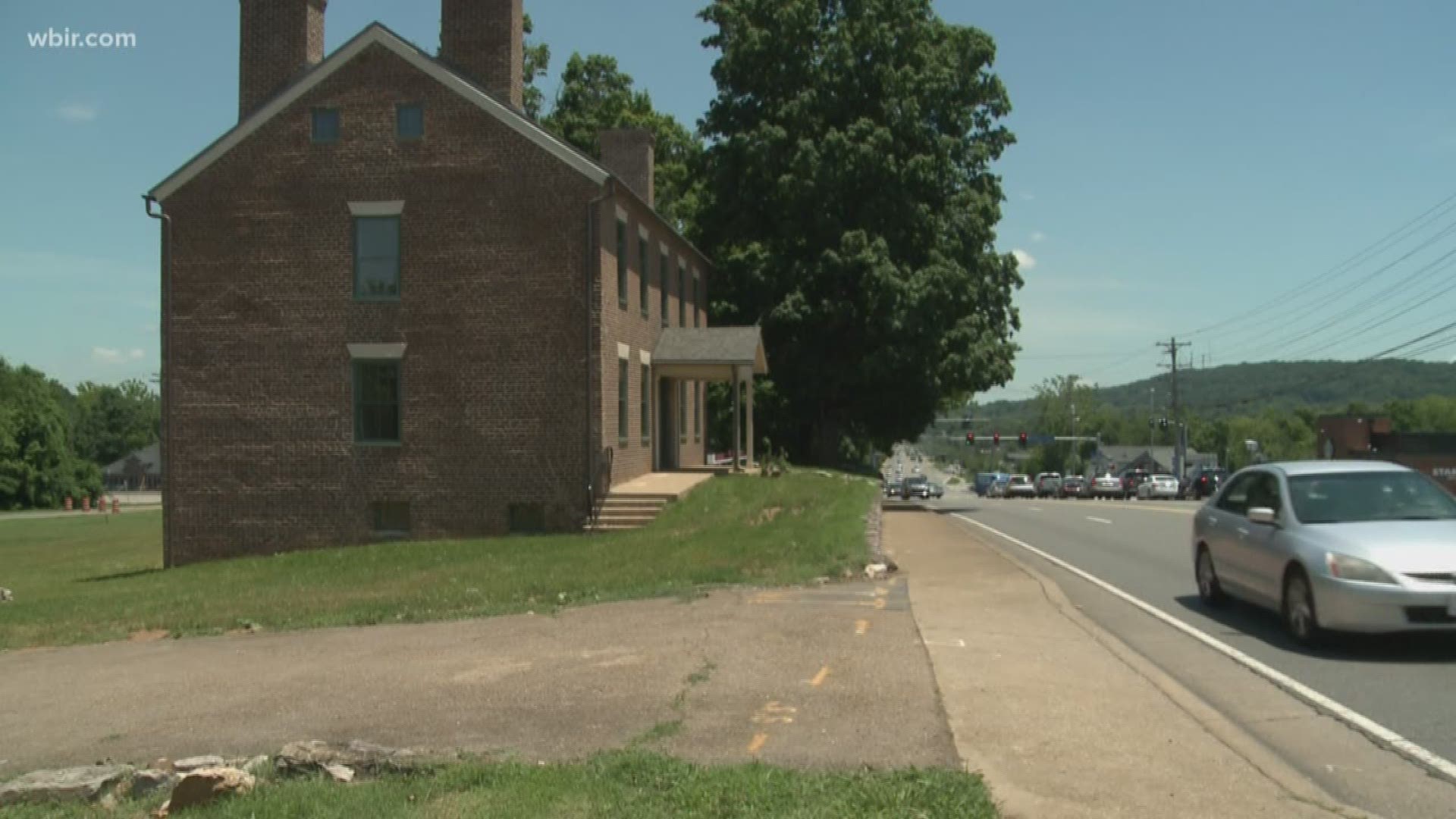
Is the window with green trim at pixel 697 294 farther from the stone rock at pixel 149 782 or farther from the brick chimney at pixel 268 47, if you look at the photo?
the stone rock at pixel 149 782

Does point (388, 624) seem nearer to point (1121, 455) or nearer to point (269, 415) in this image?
point (269, 415)

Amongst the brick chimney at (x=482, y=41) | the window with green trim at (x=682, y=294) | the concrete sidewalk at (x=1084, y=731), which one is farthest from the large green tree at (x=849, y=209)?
the concrete sidewalk at (x=1084, y=731)

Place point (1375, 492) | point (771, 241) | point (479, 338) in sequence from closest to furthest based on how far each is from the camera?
point (1375, 492) → point (479, 338) → point (771, 241)

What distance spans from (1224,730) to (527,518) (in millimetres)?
18161

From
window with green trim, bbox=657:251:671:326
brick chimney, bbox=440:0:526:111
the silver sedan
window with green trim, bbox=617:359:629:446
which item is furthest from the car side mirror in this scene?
window with green trim, bbox=657:251:671:326

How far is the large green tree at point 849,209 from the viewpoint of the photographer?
37219 mm

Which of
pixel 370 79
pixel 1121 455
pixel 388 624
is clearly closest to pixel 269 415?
pixel 370 79

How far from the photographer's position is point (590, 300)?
2412 centimetres

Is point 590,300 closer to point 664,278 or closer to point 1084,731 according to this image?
point 664,278

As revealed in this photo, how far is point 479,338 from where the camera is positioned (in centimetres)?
2456

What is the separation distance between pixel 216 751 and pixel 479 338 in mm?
17708

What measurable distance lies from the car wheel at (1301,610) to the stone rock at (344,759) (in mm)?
7369

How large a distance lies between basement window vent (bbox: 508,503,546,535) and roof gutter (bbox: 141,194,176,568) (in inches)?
284

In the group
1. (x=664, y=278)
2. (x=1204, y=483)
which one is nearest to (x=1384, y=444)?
(x=1204, y=483)
